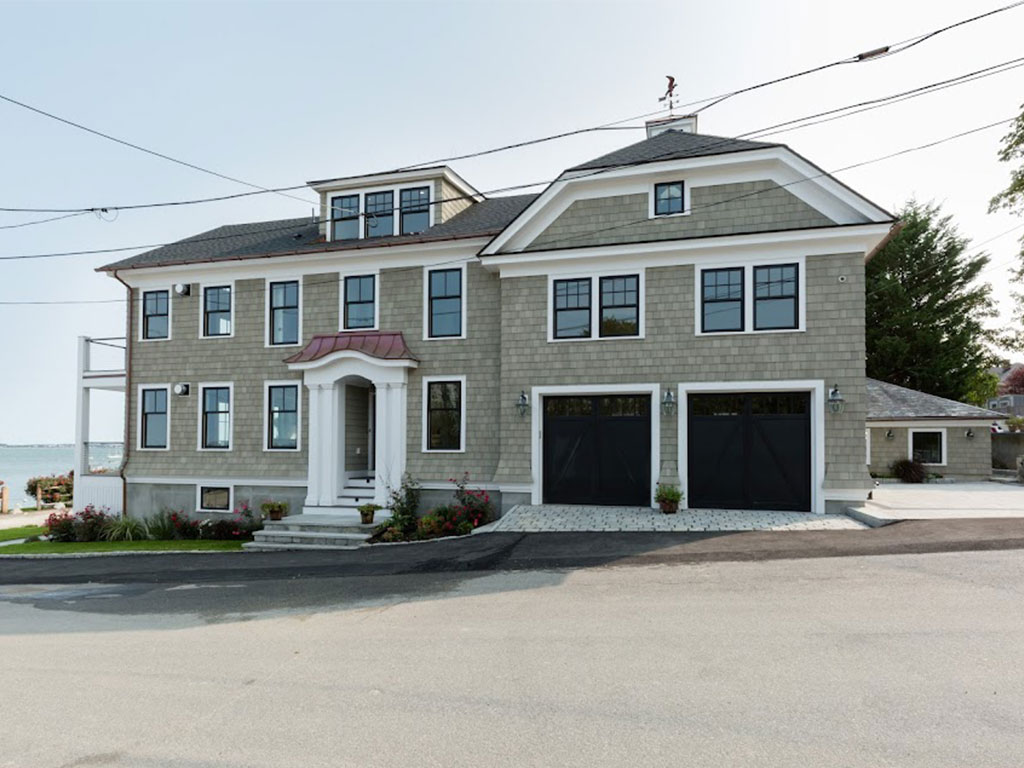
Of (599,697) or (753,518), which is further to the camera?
(753,518)

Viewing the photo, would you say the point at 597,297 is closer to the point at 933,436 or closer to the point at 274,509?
the point at 274,509

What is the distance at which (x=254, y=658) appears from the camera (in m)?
6.18

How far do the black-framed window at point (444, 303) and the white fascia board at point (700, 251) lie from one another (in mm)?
1315

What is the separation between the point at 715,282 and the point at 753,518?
5.08m

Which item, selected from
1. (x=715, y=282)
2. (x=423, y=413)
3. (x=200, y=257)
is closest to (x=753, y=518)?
(x=715, y=282)

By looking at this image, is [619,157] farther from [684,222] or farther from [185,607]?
[185,607]

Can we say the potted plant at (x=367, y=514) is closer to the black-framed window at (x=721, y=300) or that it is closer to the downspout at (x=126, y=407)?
the downspout at (x=126, y=407)

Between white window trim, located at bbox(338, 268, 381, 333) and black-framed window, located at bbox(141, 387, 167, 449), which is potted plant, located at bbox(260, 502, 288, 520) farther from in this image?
white window trim, located at bbox(338, 268, 381, 333)

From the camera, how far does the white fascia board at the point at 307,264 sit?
54.4ft

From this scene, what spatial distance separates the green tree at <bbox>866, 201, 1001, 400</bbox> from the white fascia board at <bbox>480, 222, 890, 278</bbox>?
22897mm

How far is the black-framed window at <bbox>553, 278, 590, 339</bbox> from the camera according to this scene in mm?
15219

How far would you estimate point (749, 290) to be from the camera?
14.1 meters

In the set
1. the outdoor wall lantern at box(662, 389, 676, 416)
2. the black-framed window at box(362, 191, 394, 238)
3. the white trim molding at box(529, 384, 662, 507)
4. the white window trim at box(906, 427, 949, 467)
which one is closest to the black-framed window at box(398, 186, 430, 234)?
the black-framed window at box(362, 191, 394, 238)

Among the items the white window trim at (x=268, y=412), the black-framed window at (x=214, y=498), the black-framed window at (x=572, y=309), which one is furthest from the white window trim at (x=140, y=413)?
the black-framed window at (x=572, y=309)
